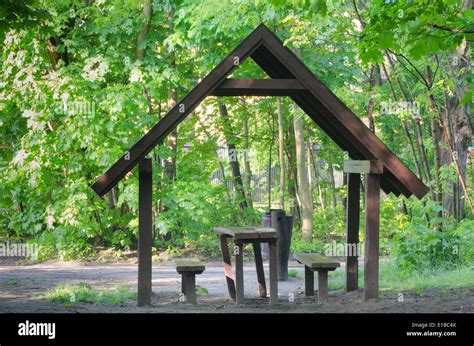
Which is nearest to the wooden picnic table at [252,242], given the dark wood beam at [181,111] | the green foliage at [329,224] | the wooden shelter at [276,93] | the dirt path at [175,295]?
the dirt path at [175,295]

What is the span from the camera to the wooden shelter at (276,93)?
9.55 metres

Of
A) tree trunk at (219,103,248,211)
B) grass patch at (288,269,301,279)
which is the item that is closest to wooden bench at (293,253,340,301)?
grass patch at (288,269,301,279)

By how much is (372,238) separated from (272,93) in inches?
89.8

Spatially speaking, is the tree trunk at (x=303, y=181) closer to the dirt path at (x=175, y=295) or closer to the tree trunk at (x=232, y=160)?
the tree trunk at (x=232, y=160)

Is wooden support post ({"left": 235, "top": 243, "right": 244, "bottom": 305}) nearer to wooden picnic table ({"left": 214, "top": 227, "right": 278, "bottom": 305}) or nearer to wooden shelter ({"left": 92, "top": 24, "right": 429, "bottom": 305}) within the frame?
wooden picnic table ({"left": 214, "top": 227, "right": 278, "bottom": 305})

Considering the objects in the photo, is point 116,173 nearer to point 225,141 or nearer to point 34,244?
point 34,244

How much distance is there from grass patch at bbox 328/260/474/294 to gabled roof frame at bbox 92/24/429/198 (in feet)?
5.27

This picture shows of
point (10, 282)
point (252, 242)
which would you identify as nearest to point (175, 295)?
point (252, 242)

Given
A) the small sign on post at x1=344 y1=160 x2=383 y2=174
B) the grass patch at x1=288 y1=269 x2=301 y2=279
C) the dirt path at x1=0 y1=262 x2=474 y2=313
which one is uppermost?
the small sign on post at x1=344 y1=160 x2=383 y2=174

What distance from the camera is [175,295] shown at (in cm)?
1169

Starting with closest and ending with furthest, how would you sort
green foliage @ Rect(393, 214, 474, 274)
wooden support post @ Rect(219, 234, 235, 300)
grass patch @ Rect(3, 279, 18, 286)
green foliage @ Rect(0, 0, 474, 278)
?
wooden support post @ Rect(219, 234, 235, 300)
green foliage @ Rect(393, 214, 474, 274)
grass patch @ Rect(3, 279, 18, 286)
green foliage @ Rect(0, 0, 474, 278)

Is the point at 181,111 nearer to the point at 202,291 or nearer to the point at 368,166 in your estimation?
the point at 368,166

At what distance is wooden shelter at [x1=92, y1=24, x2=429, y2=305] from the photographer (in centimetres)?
955

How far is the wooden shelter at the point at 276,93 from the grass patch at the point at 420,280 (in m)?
1.18
